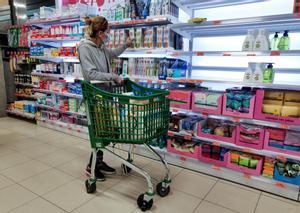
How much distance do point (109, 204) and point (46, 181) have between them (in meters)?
0.88

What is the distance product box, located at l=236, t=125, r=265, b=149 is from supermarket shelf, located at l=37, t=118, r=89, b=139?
253cm

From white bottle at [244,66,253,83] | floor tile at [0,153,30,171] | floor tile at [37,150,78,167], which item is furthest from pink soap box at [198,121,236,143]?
floor tile at [0,153,30,171]

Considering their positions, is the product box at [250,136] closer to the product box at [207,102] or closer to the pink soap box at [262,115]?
the pink soap box at [262,115]

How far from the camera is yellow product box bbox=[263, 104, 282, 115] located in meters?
2.17

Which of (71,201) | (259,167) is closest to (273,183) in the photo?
(259,167)

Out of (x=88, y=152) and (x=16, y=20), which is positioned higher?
(x=16, y=20)

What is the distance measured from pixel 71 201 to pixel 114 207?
0.44 meters

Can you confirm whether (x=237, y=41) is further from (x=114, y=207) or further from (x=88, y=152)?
(x=88, y=152)

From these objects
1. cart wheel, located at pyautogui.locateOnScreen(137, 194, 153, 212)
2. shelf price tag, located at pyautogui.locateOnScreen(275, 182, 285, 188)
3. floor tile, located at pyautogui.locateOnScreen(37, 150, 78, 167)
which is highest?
shelf price tag, located at pyautogui.locateOnScreen(275, 182, 285, 188)

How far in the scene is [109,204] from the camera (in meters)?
2.15

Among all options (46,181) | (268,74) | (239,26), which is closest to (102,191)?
(46,181)

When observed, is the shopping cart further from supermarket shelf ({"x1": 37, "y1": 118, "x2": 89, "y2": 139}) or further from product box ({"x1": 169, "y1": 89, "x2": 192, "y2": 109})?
supermarket shelf ({"x1": 37, "y1": 118, "x2": 89, "y2": 139})

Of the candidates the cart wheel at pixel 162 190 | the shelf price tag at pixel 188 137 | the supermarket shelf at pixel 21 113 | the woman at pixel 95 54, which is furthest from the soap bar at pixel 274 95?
the supermarket shelf at pixel 21 113

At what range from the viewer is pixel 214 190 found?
241cm
